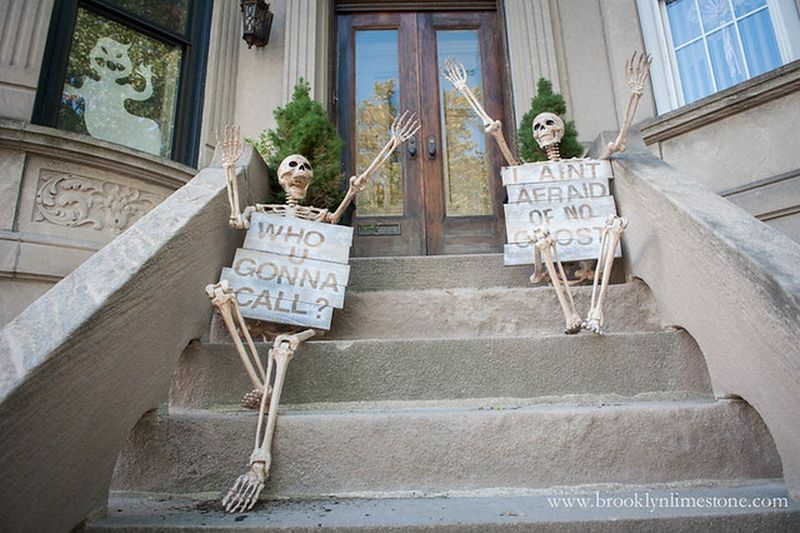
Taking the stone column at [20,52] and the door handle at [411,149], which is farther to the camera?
the door handle at [411,149]

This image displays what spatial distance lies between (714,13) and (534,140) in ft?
8.47

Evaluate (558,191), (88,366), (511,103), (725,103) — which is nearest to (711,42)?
(725,103)

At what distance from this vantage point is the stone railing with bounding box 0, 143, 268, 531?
118 cm

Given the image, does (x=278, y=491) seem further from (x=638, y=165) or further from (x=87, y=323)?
(x=638, y=165)

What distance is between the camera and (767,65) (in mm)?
4297

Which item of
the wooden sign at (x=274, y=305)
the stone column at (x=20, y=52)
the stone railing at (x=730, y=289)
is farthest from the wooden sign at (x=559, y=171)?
the stone column at (x=20, y=52)

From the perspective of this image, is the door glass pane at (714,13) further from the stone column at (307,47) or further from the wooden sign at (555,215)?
the stone column at (307,47)

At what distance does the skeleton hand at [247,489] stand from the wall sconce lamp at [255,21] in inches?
182

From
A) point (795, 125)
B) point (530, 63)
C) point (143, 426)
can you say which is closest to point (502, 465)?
point (143, 426)

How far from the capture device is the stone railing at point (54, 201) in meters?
3.37

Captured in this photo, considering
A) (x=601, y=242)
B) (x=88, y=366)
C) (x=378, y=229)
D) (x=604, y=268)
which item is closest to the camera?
(x=88, y=366)

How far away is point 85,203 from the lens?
3738mm

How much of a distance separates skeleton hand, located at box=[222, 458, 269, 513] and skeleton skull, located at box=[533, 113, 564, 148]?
263cm

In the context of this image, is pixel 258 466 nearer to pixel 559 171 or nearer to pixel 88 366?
pixel 88 366
